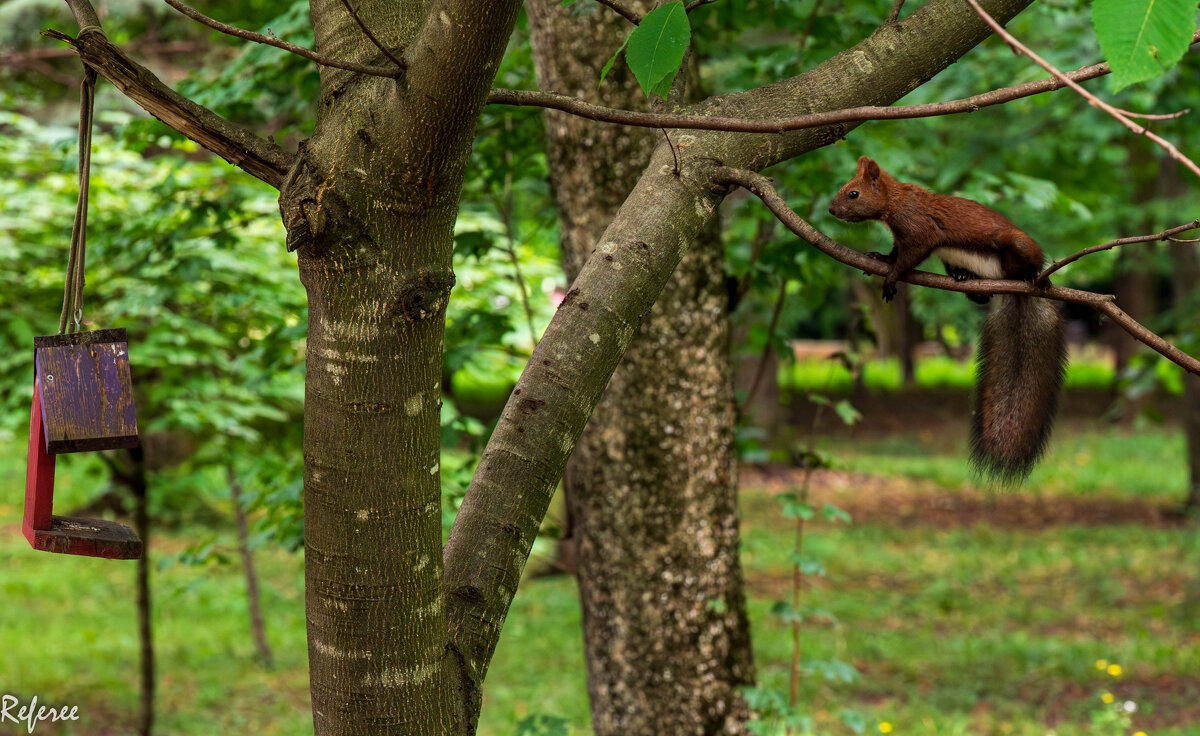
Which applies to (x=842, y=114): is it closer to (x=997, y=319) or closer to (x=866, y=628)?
(x=997, y=319)

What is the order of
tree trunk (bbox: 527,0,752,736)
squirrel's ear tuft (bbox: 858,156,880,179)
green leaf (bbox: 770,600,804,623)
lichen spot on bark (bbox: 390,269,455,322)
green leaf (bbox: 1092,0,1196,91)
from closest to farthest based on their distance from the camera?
green leaf (bbox: 1092,0,1196,91)
lichen spot on bark (bbox: 390,269,455,322)
squirrel's ear tuft (bbox: 858,156,880,179)
tree trunk (bbox: 527,0,752,736)
green leaf (bbox: 770,600,804,623)

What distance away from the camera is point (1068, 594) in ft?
22.9

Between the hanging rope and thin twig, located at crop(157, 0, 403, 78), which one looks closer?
thin twig, located at crop(157, 0, 403, 78)

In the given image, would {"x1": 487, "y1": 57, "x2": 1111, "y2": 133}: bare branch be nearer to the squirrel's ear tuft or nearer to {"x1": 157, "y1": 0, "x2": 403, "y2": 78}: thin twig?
{"x1": 157, "y1": 0, "x2": 403, "y2": 78}: thin twig

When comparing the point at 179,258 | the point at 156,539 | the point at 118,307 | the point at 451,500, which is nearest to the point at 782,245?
the point at 451,500

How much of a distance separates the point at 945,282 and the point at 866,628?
5.42 meters

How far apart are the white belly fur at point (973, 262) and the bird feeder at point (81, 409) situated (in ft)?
4.85

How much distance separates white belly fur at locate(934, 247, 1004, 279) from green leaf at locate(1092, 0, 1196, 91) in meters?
0.97

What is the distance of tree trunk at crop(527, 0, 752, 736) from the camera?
8.91 feet

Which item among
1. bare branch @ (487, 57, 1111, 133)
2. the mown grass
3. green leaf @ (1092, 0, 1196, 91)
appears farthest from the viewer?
the mown grass

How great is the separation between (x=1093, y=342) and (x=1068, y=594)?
980 inches

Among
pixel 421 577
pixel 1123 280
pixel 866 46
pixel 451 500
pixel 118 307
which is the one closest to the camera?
pixel 421 577

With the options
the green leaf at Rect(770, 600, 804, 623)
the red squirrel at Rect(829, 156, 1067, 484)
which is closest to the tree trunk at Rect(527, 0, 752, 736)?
the green leaf at Rect(770, 600, 804, 623)

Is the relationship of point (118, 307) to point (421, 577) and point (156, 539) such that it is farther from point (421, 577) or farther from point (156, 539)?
point (156, 539)
